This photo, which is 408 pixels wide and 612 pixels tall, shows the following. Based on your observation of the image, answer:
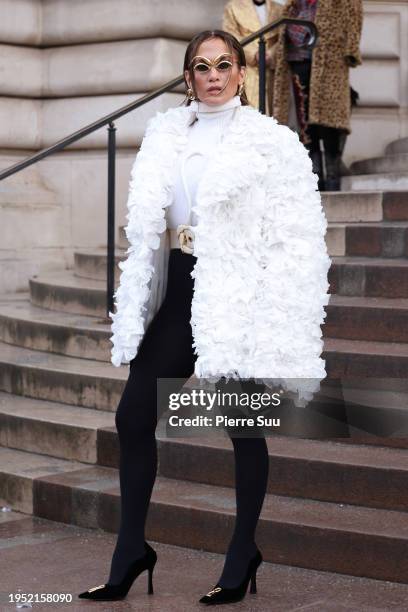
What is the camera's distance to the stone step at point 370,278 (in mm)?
7043

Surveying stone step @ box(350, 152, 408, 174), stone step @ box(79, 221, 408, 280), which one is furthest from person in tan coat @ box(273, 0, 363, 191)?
stone step @ box(79, 221, 408, 280)

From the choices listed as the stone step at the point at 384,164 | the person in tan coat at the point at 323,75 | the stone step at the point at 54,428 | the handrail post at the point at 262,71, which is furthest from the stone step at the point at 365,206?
the stone step at the point at 54,428

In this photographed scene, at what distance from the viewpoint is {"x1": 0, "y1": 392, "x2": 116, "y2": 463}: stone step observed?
21.4 ft

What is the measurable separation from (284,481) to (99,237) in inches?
204

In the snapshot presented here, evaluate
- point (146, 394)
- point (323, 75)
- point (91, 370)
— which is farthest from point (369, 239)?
point (146, 394)

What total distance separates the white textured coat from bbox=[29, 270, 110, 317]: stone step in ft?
12.0

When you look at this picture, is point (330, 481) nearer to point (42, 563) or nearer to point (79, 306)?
point (42, 563)

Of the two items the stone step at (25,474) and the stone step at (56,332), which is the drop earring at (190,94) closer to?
the stone step at (25,474)

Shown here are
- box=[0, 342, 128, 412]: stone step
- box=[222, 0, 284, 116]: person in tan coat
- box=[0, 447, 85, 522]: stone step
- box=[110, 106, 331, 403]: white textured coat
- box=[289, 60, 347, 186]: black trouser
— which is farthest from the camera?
box=[222, 0, 284, 116]: person in tan coat

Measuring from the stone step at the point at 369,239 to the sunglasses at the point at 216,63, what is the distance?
3.16m

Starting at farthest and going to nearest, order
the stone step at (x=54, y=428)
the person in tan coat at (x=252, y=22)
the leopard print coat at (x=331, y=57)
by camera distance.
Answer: the person in tan coat at (x=252, y=22), the leopard print coat at (x=331, y=57), the stone step at (x=54, y=428)

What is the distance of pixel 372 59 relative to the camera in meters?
10.7

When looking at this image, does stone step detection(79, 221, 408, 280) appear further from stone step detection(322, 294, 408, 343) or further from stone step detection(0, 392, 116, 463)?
stone step detection(0, 392, 116, 463)

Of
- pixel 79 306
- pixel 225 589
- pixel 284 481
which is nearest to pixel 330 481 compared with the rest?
pixel 284 481
